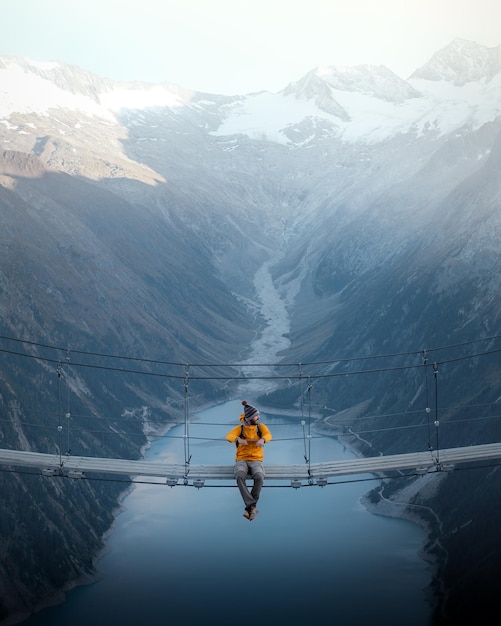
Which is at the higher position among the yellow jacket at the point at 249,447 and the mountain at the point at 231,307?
the mountain at the point at 231,307

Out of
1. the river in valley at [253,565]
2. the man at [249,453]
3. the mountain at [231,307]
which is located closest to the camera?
the man at [249,453]

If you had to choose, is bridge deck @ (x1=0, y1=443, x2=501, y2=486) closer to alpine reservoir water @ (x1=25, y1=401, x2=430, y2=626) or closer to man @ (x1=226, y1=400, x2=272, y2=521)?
man @ (x1=226, y1=400, x2=272, y2=521)

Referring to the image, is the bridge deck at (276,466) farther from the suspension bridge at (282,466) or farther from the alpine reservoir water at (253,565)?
the alpine reservoir water at (253,565)

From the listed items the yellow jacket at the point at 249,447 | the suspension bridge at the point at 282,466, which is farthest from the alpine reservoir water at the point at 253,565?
the yellow jacket at the point at 249,447

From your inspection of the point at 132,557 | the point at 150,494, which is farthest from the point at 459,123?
the point at 132,557

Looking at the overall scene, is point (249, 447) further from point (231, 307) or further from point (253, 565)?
point (231, 307)

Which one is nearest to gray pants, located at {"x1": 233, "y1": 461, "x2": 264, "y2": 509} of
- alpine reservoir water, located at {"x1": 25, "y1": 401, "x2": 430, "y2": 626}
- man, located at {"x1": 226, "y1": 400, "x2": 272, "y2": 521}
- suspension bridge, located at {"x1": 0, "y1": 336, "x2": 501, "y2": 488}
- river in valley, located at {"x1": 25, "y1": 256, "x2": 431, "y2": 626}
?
man, located at {"x1": 226, "y1": 400, "x2": 272, "y2": 521}
